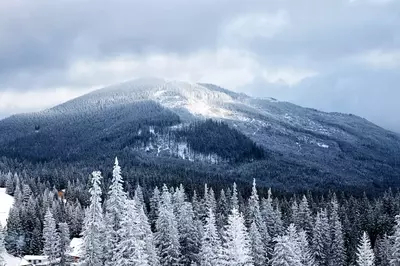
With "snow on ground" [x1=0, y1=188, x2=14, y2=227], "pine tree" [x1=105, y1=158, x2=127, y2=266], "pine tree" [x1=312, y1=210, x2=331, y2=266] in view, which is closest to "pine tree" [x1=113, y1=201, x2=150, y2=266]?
"pine tree" [x1=105, y1=158, x2=127, y2=266]

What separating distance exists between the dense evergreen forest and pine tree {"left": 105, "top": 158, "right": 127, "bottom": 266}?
0.30ft

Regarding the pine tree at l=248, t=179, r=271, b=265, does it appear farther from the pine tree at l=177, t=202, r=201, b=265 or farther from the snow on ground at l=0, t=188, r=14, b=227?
the snow on ground at l=0, t=188, r=14, b=227

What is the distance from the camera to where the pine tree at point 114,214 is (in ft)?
147

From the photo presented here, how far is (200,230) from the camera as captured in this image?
231 feet

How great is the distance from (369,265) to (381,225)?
58.9 meters

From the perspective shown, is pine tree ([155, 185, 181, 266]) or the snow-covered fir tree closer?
pine tree ([155, 185, 181, 266])

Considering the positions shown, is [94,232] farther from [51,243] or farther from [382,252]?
[382,252]

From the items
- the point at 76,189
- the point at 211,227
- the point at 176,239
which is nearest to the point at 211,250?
the point at 211,227

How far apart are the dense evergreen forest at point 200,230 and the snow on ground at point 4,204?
6097mm

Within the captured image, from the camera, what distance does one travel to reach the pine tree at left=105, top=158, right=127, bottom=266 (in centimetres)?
4475

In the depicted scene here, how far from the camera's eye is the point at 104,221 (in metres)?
46.0

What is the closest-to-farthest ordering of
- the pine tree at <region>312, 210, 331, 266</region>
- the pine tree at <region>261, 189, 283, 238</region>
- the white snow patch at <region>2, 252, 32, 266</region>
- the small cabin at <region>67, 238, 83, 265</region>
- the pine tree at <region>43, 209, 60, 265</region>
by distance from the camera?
the pine tree at <region>312, 210, 331, 266</region>, the pine tree at <region>261, 189, 283, 238</region>, the small cabin at <region>67, 238, 83, 265</region>, the pine tree at <region>43, 209, 60, 265</region>, the white snow patch at <region>2, 252, 32, 266</region>

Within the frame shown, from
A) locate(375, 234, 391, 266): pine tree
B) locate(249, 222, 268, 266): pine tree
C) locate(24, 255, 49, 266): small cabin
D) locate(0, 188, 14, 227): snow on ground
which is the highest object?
locate(249, 222, 268, 266): pine tree

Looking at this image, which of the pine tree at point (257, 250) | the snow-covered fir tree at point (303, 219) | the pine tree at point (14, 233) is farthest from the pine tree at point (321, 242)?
the pine tree at point (14, 233)
